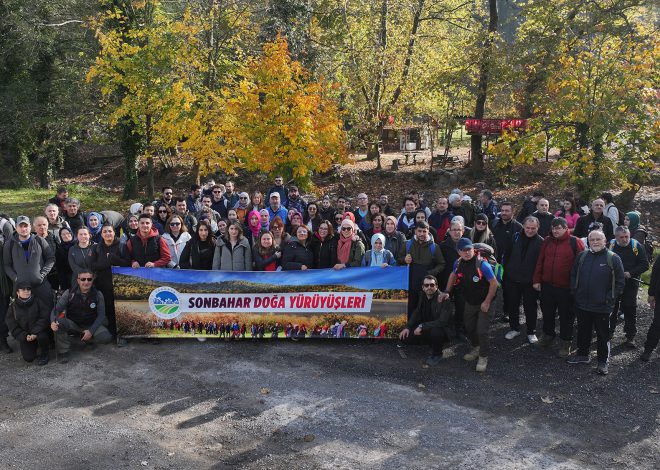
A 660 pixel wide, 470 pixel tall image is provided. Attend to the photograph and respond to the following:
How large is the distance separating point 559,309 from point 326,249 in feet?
12.2

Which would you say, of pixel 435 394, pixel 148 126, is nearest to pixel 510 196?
pixel 148 126

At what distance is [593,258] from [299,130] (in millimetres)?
8795

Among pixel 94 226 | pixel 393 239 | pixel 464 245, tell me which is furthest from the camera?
pixel 94 226

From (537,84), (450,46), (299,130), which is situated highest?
(450,46)

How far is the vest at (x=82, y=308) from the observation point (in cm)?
838

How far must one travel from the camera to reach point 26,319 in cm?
806

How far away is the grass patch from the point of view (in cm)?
2160

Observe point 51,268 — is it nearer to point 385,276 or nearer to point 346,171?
point 385,276

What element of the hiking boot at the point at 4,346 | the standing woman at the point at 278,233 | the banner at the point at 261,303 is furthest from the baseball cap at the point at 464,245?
the hiking boot at the point at 4,346

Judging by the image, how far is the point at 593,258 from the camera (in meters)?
7.61

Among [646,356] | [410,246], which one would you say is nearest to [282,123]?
[410,246]

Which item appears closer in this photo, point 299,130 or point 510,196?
point 299,130

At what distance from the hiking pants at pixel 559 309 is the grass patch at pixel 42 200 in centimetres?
1838

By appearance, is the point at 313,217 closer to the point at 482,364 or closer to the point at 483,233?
the point at 483,233
